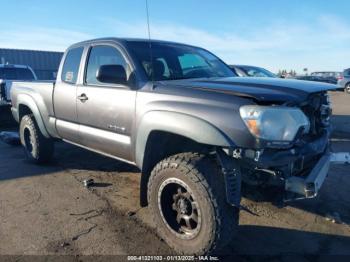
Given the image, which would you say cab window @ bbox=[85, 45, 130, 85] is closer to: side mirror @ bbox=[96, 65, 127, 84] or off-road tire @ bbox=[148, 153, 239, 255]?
side mirror @ bbox=[96, 65, 127, 84]

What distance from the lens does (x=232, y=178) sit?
275cm

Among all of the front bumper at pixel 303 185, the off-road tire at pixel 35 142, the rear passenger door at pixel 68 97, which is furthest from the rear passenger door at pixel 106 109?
the front bumper at pixel 303 185

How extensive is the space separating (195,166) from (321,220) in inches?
68.5

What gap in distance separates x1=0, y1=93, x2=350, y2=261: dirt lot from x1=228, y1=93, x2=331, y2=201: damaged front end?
0.61 ft

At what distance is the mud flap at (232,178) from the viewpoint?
2.72 m

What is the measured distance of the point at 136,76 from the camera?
3600 millimetres

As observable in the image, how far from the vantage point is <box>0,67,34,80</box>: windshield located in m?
11.5

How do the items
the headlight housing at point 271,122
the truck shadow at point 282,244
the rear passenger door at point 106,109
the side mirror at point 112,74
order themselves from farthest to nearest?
1. the rear passenger door at point 106,109
2. the side mirror at point 112,74
3. the truck shadow at point 282,244
4. the headlight housing at point 271,122

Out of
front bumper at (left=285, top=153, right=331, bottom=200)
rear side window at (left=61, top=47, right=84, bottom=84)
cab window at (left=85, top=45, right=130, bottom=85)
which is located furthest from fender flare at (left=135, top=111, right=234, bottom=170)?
rear side window at (left=61, top=47, right=84, bottom=84)

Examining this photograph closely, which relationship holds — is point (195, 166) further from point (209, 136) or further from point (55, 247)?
point (55, 247)

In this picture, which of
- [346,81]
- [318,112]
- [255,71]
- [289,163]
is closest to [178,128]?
[289,163]

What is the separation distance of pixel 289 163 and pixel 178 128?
902 mm

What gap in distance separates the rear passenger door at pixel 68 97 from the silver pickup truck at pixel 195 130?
96mm

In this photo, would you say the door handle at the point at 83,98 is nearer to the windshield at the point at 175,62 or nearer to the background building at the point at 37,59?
the windshield at the point at 175,62
